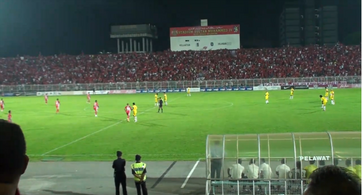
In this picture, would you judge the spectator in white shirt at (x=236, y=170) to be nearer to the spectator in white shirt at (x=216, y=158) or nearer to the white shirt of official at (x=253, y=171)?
the white shirt of official at (x=253, y=171)

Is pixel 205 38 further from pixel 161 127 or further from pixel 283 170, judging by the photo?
pixel 283 170

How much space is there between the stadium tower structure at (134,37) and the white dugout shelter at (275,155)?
236ft

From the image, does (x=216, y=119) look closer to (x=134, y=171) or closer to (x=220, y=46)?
(x=134, y=171)

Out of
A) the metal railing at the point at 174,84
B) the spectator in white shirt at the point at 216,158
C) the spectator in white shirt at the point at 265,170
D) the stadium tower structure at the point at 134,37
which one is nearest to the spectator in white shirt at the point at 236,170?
the spectator in white shirt at the point at 216,158

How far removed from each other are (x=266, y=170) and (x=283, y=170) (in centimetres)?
45

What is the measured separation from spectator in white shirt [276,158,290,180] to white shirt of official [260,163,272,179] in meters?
0.25

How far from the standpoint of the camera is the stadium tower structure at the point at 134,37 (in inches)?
3179

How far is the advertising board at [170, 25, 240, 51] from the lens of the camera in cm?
7619

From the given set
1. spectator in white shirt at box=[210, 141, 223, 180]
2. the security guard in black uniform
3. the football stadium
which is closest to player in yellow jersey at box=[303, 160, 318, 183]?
the football stadium

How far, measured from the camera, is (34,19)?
72.7 metres

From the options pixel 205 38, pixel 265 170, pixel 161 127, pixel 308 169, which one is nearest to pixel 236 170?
pixel 265 170

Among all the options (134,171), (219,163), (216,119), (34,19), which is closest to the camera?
(219,163)

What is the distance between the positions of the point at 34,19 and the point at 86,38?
11048 mm

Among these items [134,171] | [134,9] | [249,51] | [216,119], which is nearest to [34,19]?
[134,9]
